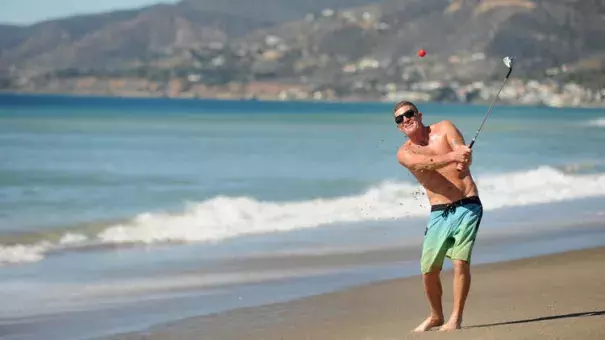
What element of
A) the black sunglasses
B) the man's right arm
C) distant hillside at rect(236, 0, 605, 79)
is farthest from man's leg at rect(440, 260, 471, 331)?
distant hillside at rect(236, 0, 605, 79)

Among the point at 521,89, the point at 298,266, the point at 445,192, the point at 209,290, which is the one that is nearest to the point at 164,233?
the point at 298,266

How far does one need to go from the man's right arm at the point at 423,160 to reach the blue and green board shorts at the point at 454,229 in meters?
0.28

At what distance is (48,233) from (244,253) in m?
3.40

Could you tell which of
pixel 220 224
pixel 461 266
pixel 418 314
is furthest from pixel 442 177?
pixel 220 224

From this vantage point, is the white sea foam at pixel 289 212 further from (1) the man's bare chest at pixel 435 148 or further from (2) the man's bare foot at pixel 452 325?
(1) the man's bare chest at pixel 435 148

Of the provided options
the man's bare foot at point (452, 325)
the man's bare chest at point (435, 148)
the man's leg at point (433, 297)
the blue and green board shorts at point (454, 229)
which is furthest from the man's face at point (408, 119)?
the man's bare foot at point (452, 325)

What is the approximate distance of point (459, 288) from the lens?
6.38 m

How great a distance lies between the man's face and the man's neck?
0.03m

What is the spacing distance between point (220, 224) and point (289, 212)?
197 cm

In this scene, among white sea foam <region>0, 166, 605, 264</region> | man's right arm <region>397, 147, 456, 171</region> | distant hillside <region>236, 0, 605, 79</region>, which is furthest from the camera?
distant hillside <region>236, 0, 605, 79</region>

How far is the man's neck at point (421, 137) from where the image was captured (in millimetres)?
6234

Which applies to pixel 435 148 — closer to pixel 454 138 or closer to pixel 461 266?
pixel 454 138

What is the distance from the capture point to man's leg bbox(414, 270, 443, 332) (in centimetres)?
655

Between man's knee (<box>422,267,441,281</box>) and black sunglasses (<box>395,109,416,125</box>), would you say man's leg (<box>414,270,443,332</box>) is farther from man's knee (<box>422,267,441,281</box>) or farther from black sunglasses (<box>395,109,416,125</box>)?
black sunglasses (<box>395,109,416,125</box>)
